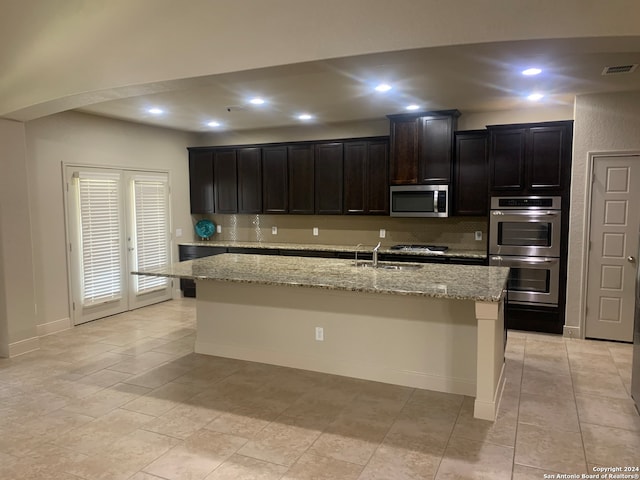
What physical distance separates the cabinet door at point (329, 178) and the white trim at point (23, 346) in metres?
3.83

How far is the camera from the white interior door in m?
4.69

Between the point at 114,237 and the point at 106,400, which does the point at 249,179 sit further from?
the point at 106,400

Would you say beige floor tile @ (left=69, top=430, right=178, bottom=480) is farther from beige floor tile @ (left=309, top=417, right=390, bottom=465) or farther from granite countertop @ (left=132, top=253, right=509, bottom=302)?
granite countertop @ (left=132, top=253, right=509, bottom=302)

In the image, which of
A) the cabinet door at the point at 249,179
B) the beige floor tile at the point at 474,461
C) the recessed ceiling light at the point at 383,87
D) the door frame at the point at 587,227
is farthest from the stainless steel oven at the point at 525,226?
the cabinet door at the point at 249,179

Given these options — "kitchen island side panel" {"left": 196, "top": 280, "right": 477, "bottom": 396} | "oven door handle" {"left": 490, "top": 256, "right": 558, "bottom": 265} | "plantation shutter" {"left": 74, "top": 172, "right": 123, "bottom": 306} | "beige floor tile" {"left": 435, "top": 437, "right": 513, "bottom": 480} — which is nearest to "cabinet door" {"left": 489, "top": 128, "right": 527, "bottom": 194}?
"oven door handle" {"left": 490, "top": 256, "right": 558, "bottom": 265}

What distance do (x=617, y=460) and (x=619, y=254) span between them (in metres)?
2.85

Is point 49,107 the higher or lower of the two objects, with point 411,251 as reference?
higher

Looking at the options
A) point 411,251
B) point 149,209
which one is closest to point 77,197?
point 149,209

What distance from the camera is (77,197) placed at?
216 inches

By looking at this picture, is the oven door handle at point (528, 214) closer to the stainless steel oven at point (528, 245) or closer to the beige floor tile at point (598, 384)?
the stainless steel oven at point (528, 245)

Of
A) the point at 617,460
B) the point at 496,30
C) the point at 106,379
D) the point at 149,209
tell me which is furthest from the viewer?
the point at 149,209

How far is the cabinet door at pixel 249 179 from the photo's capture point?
6.88m

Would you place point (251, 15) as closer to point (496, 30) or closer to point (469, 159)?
point (496, 30)

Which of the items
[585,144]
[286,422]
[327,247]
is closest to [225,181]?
[327,247]
